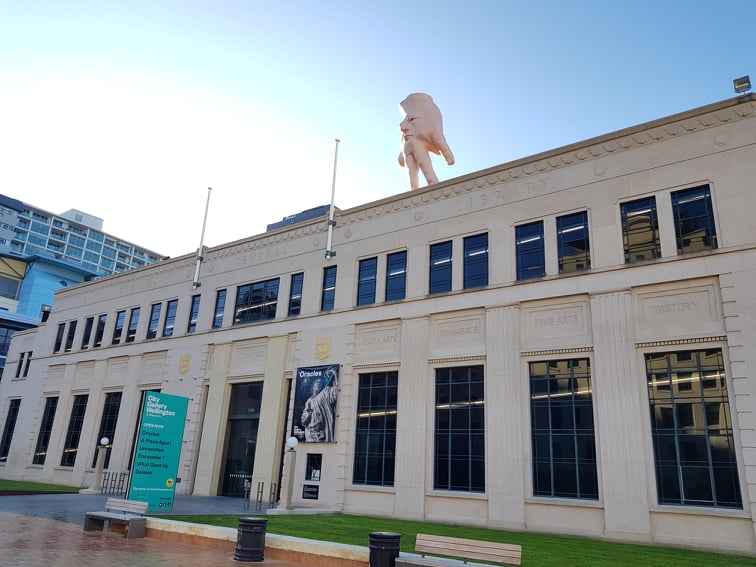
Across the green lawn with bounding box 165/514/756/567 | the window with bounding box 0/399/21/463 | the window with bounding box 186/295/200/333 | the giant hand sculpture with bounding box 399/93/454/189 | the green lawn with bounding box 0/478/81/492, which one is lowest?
the green lawn with bounding box 0/478/81/492

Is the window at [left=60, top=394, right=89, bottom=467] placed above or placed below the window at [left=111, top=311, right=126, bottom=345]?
below

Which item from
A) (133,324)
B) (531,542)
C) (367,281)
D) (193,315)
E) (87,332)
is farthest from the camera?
(87,332)

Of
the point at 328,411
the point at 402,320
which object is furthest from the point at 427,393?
the point at 328,411

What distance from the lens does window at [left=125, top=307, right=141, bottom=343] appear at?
124ft

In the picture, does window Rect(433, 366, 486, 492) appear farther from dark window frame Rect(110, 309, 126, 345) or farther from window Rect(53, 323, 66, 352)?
window Rect(53, 323, 66, 352)

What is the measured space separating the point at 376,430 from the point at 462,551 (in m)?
14.4

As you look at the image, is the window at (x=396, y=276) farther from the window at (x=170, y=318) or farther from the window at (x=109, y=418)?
the window at (x=109, y=418)

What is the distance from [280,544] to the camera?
13.0 m

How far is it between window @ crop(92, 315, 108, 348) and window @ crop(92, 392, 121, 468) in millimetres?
4790

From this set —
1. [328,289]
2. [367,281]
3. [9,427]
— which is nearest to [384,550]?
[367,281]

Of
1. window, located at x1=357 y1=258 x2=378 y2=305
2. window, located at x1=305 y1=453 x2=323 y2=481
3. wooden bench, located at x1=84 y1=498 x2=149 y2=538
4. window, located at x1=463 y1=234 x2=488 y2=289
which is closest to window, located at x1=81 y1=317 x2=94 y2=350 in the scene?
window, located at x1=305 y1=453 x2=323 y2=481

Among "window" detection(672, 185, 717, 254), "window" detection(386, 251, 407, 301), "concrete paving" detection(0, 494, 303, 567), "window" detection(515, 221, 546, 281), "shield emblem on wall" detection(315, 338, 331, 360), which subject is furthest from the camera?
"shield emblem on wall" detection(315, 338, 331, 360)

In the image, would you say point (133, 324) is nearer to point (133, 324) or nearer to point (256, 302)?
point (133, 324)

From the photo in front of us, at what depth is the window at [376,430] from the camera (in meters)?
23.7
